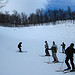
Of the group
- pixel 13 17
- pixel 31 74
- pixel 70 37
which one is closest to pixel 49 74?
pixel 31 74

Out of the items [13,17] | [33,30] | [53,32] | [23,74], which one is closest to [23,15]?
[13,17]

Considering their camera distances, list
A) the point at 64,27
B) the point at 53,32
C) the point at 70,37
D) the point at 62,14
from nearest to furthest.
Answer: the point at 70,37, the point at 53,32, the point at 64,27, the point at 62,14

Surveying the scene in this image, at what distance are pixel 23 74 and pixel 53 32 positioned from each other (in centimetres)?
2932

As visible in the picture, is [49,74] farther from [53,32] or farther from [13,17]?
[13,17]

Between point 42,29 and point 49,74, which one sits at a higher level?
point 42,29

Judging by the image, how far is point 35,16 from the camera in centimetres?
5947

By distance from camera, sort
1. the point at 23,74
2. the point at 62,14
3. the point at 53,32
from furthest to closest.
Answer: the point at 62,14, the point at 53,32, the point at 23,74

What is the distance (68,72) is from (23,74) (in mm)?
2342

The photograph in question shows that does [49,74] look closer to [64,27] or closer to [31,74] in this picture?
[31,74]

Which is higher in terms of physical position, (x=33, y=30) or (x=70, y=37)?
(x=33, y=30)

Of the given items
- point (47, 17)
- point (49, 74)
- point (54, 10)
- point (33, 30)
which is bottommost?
point (49, 74)

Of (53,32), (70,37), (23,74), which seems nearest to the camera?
(23,74)

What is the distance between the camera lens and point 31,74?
16.9ft

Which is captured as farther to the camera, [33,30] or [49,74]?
[33,30]
